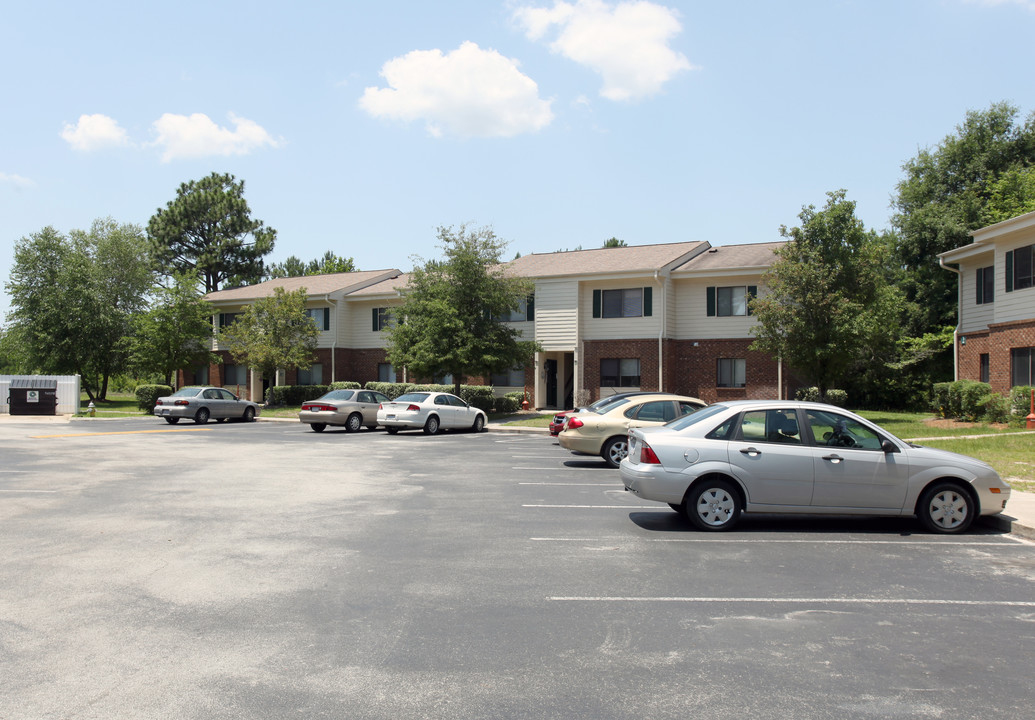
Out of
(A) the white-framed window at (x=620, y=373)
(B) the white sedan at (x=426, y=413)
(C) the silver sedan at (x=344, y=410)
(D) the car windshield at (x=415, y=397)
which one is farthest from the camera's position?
(A) the white-framed window at (x=620, y=373)

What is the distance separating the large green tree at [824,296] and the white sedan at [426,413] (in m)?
11.0

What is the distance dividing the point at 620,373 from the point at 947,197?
921 inches

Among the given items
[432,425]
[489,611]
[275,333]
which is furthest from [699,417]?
[275,333]

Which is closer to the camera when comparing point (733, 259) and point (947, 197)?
point (733, 259)

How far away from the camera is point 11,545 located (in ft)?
27.3

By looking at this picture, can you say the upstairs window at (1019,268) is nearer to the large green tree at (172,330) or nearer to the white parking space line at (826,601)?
the white parking space line at (826,601)

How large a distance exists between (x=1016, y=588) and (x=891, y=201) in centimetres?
4463

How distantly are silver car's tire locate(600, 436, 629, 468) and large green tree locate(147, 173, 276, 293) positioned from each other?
2168 inches

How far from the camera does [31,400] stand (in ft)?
114

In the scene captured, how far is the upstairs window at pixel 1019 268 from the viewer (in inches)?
917

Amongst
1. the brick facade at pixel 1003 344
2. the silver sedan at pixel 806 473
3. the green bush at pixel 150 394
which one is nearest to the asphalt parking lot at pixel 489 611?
the silver sedan at pixel 806 473

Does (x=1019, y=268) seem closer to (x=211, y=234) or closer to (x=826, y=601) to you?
(x=826, y=601)

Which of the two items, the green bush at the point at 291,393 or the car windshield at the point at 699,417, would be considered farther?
the green bush at the point at 291,393

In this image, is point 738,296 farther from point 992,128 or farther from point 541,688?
point 541,688
